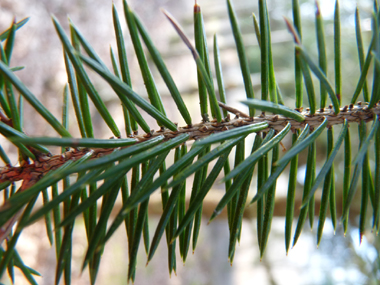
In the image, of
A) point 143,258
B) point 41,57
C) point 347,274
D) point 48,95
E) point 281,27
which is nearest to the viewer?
point 347,274

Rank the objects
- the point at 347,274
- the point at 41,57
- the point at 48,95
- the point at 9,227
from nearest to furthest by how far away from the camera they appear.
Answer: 1. the point at 9,227
2. the point at 347,274
3. the point at 41,57
4. the point at 48,95

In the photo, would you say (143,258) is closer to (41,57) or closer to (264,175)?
(41,57)

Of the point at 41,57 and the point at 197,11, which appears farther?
the point at 41,57

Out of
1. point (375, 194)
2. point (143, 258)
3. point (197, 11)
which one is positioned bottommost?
point (143, 258)

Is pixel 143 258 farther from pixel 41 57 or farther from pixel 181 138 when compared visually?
pixel 181 138

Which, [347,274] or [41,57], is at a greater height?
[41,57]

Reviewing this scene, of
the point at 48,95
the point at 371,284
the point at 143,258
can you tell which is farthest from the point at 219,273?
the point at 48,95
